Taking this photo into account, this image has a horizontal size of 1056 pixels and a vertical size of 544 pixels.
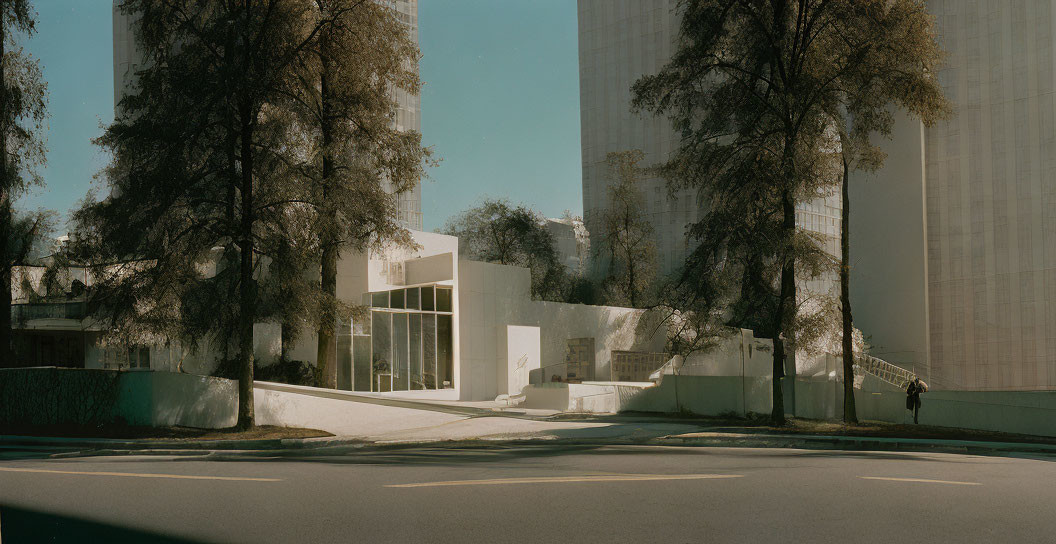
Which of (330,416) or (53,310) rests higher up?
(53,310)

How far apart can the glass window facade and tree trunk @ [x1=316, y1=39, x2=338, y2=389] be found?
134 cm

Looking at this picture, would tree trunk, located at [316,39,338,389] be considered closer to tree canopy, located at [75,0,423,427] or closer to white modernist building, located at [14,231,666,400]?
tree canopy, located at [75,0,423,427]

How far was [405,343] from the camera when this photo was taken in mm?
30438

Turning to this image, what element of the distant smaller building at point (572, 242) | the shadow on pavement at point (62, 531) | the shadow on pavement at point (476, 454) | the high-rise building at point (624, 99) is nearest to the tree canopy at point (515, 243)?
the distant smaller building at point (572, 242)

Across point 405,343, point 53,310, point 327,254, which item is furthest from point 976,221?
point 53,310

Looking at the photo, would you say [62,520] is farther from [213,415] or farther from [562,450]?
[213,415]

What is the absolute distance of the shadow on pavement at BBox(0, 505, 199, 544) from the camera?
716 cm

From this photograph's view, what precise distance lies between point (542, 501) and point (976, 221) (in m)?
52.1

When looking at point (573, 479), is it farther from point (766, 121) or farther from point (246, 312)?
point (766, 121)

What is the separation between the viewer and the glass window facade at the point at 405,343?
94.1 feet

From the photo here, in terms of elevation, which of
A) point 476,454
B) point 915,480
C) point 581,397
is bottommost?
point 581,397

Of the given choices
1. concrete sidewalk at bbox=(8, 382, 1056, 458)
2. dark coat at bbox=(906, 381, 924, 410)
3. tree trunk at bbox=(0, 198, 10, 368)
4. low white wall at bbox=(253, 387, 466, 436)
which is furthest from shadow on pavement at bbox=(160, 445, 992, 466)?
tree trunk at bbox=(0, 198, 10, 368)

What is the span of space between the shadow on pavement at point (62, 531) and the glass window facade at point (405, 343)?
19.3m

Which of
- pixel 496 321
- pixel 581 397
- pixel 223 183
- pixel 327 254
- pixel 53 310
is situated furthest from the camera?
pixel 53 310
